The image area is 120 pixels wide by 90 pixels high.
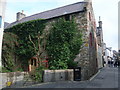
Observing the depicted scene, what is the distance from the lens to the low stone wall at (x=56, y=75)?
28.5 feet

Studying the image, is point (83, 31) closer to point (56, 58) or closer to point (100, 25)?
point (56, 58)

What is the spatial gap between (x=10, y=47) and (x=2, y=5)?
16.5 ft

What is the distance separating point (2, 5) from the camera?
33.5 feet

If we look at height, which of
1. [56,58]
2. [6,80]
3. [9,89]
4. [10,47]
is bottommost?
[9,89]

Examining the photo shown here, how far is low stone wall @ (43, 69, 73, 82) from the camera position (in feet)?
28.5

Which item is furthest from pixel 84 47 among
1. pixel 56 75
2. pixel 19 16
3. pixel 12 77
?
pixel 19 16

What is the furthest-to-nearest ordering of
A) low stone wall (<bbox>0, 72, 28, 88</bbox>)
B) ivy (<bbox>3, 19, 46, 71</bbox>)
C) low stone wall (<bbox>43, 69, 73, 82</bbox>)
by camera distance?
1. ivy (<bbox>3, 19, 46, 71</bbox>)
2. low stone wall (<bbox>43, 69, 73, 82</bbox>)
3. low stone wall (<bbox>0, 72, 28, 88</bbox>)

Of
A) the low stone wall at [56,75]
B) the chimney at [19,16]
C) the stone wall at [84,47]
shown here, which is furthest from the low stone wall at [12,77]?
the chimney at [19,16]

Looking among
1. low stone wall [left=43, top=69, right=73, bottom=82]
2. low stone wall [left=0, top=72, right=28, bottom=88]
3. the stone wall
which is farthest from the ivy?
low stone wall [left=43, top=69, right=73, bottom=82]

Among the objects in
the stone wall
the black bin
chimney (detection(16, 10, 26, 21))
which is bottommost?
the black bin

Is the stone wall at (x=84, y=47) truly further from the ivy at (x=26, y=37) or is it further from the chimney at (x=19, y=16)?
the chimney at (x=19, y=16)

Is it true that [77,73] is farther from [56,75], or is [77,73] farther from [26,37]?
[26,37]

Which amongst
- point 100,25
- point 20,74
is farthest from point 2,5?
point 100,25

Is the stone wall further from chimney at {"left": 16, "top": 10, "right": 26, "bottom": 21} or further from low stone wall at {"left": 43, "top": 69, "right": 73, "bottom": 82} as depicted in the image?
chimney at {"left": 16, "top": 10, "right": 26, "bottom": 21}
